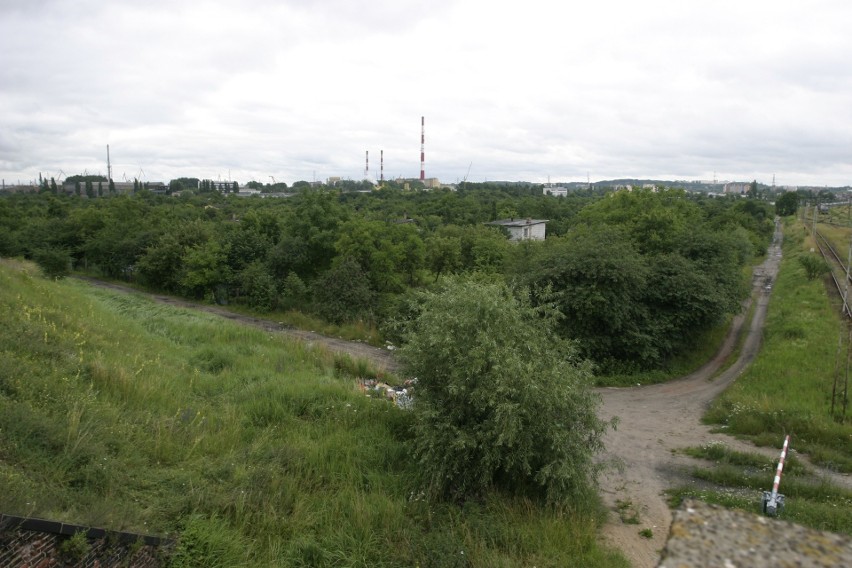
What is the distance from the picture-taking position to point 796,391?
14883mm

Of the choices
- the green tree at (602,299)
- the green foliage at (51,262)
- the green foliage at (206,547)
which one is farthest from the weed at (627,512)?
the green foliage at (51,262)

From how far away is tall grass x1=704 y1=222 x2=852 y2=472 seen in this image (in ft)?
38.0

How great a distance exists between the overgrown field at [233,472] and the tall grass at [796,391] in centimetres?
652

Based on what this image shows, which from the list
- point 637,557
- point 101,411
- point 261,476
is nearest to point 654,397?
point 637,557

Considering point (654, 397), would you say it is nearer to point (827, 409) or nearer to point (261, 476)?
point (827, 409)

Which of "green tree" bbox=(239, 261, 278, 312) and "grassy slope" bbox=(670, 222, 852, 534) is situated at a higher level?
"green tree" bbox=(239, 261, 278, 312)

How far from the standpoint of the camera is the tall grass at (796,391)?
11.6 meters

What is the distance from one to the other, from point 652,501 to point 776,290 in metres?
31.0

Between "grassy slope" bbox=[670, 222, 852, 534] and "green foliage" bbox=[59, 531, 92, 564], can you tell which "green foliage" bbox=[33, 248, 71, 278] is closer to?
"green foliage" bbox=[59, 531, 92, 564]

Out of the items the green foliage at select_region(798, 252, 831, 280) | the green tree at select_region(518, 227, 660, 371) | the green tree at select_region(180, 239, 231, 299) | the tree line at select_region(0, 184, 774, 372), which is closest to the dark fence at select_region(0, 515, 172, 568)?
the tree line at select_region(0, 184, 774, 372)

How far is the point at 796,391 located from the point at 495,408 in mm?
12073

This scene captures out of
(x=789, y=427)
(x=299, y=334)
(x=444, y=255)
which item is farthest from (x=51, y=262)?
(x=789, y=427)

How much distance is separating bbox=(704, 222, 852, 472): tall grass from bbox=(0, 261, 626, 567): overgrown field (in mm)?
6521

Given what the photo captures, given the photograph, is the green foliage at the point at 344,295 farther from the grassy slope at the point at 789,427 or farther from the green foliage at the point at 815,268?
the green foliage at the point at 815,268
